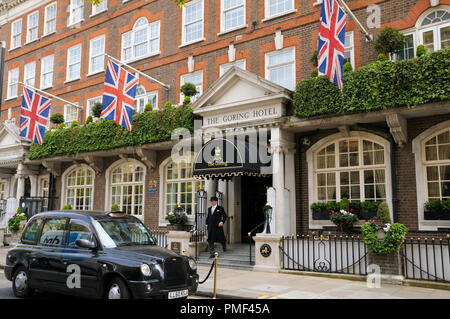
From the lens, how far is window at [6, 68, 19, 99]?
26812mm

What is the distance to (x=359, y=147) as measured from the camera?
13234 mm

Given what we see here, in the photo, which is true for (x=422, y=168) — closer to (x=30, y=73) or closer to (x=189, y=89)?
(x=189, y=89)

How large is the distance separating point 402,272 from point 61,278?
25.3 feet

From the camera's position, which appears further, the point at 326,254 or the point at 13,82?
the point at 13,82

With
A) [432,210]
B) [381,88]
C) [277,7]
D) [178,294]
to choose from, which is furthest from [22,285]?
[277,7]

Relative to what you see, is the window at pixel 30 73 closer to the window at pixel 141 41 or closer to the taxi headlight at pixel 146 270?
the window at pixel 141 41

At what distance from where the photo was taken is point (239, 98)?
14.0 metres

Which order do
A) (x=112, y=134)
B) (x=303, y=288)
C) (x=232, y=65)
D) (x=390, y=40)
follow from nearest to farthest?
(x=303, y=288) → (x=390, y=40) → (x=232, y=65) → (x=112, y=134)

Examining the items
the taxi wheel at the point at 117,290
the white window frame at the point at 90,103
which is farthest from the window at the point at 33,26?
the taxi wheel at the point at 117,290

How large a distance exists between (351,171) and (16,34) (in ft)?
79.5

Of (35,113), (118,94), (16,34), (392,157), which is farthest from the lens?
(16,34)

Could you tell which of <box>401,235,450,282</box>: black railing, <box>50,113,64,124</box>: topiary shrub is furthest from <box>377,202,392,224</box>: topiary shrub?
<box>50,113,64,124</box>: topiary shrub

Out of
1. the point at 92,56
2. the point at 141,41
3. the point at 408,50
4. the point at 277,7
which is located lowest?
the point at 408,50

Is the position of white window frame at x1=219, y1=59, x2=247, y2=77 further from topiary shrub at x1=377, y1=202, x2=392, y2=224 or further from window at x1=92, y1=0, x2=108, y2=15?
window at x1=92, y1=0, x2=108, y2=15
